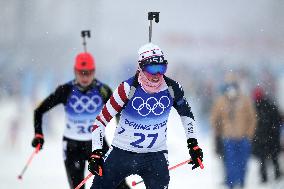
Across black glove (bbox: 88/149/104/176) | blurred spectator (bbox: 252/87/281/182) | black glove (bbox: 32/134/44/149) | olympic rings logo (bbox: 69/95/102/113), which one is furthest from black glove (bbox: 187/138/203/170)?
blurred spectator (bbox: 252/87/281/182)

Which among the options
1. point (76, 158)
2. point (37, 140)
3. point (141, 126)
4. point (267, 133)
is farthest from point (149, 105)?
point (267, 133)

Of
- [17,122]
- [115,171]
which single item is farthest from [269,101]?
[17,122]

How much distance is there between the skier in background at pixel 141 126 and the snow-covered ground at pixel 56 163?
96.7 inches

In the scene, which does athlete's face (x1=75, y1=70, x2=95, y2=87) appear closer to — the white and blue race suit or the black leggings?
the black leggings

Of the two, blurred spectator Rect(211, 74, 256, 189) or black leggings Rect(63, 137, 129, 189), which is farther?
blurred spectator Rect(211, 74, 256, 189)

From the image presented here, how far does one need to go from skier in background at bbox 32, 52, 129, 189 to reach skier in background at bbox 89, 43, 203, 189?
1363 mm

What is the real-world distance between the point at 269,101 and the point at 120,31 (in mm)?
18773

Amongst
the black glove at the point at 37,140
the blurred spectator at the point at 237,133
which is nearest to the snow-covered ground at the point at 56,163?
the blurred spectator at the point at 237,133

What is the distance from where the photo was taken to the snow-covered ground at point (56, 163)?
26.1 ft

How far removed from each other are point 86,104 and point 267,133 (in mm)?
2498

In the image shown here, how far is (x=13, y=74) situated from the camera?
19.0 m

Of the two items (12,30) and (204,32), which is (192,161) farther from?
A: (12,30)

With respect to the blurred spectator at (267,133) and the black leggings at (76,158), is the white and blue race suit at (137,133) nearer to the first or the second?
the black leggings at (76,158)

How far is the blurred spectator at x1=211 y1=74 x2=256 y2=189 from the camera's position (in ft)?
23.6
